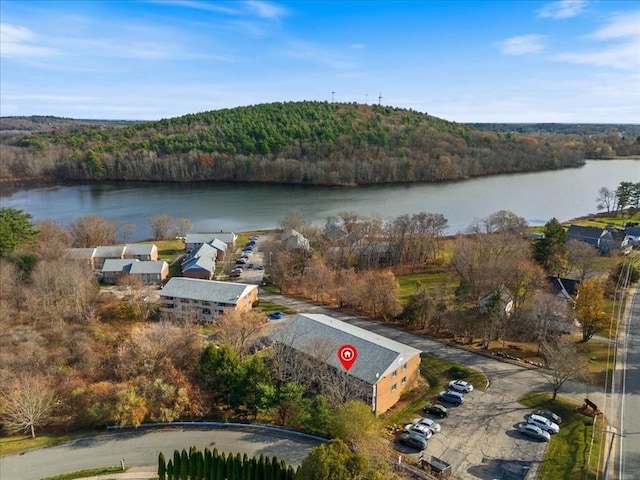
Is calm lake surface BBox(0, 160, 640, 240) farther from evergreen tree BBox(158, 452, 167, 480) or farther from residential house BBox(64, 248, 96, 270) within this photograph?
evergreen tree BBox(158, 452, 167, 480)

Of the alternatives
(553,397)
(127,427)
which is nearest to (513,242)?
(553,397)

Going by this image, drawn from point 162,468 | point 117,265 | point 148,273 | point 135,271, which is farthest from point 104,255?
point 162,468

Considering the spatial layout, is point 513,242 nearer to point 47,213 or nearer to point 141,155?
point 47,213

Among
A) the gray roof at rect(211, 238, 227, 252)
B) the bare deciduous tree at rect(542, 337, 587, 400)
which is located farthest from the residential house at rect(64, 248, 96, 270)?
the bare deciduous tree at rect(542, 337, 587, 400)

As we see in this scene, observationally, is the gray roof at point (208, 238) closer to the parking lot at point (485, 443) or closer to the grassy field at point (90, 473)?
the grassy field at point (90, 473)

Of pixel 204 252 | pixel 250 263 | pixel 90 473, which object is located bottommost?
pixel 90 473

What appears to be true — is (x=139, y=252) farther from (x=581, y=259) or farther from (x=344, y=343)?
(x=581, y=259)
